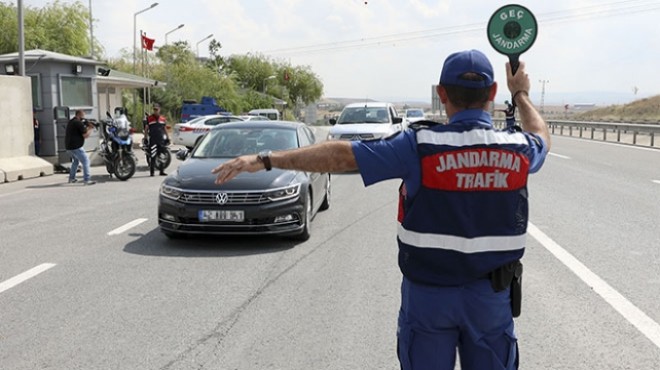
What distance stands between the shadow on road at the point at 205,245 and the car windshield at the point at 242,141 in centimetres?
135

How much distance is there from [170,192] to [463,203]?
6.31 m

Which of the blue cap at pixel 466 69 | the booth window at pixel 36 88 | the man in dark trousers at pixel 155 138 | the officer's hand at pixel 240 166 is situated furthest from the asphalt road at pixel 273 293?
the booth window at pixel 36 88

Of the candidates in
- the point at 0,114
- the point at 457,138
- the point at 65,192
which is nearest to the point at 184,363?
the point at 457,138

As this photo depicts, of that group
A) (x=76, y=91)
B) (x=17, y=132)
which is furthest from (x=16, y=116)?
(x=76, y=91)

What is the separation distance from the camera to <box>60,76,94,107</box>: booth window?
19.7 metres

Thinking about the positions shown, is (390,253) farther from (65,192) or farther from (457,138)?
(65,192)

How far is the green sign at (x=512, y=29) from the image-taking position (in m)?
3.80

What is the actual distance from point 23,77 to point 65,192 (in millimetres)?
5621

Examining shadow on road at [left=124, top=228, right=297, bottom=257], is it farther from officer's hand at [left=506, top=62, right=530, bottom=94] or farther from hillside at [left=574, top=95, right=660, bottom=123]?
hillside at [left=574, top=95, right=660, bottom=123]

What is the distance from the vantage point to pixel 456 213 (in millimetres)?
2670

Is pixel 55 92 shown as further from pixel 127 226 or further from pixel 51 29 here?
pixel 51 29

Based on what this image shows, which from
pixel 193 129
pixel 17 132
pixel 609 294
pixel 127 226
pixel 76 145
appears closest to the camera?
pixel 609 294

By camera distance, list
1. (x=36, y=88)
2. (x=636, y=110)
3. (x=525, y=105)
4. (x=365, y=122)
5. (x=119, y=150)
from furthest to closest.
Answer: (x=636, y=110) → (x=365, y=122) → (x=36, y=88) → (x=119, y=150) → (x=525, y=105)

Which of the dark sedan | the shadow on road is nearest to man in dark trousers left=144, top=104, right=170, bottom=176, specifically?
the shadow on road
